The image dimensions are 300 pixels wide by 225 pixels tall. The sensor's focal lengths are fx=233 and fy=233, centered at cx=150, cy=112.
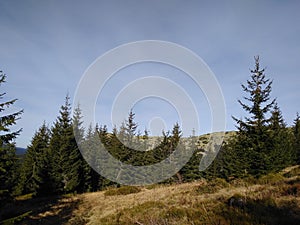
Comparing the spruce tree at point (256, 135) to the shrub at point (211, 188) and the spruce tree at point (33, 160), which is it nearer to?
the shrub at point (211, 188)

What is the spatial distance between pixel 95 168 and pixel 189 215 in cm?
3420

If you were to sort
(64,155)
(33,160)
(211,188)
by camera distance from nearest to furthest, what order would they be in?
(211,188) → (64,155) → (33,160)

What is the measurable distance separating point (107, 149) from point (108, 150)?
72cm

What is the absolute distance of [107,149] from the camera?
4147 centimetres

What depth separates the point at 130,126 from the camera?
3875 centimetres

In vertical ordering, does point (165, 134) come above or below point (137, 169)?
above

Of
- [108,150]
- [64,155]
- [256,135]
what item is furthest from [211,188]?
[108,150]

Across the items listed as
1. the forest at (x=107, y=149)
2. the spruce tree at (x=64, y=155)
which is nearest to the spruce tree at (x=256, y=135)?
the forest at (x=107, y=149)

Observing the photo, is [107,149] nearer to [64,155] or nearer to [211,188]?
[64,155]

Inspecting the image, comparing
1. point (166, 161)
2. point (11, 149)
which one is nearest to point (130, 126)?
point (166, 161)

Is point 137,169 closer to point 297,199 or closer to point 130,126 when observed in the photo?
point 130,126

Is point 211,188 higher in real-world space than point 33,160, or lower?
lower

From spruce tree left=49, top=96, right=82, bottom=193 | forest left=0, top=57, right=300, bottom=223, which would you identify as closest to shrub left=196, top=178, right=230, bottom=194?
forest left=0, top=57, right=300, bottom=223

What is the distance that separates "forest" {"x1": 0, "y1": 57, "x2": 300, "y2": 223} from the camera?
1903 centimetres
